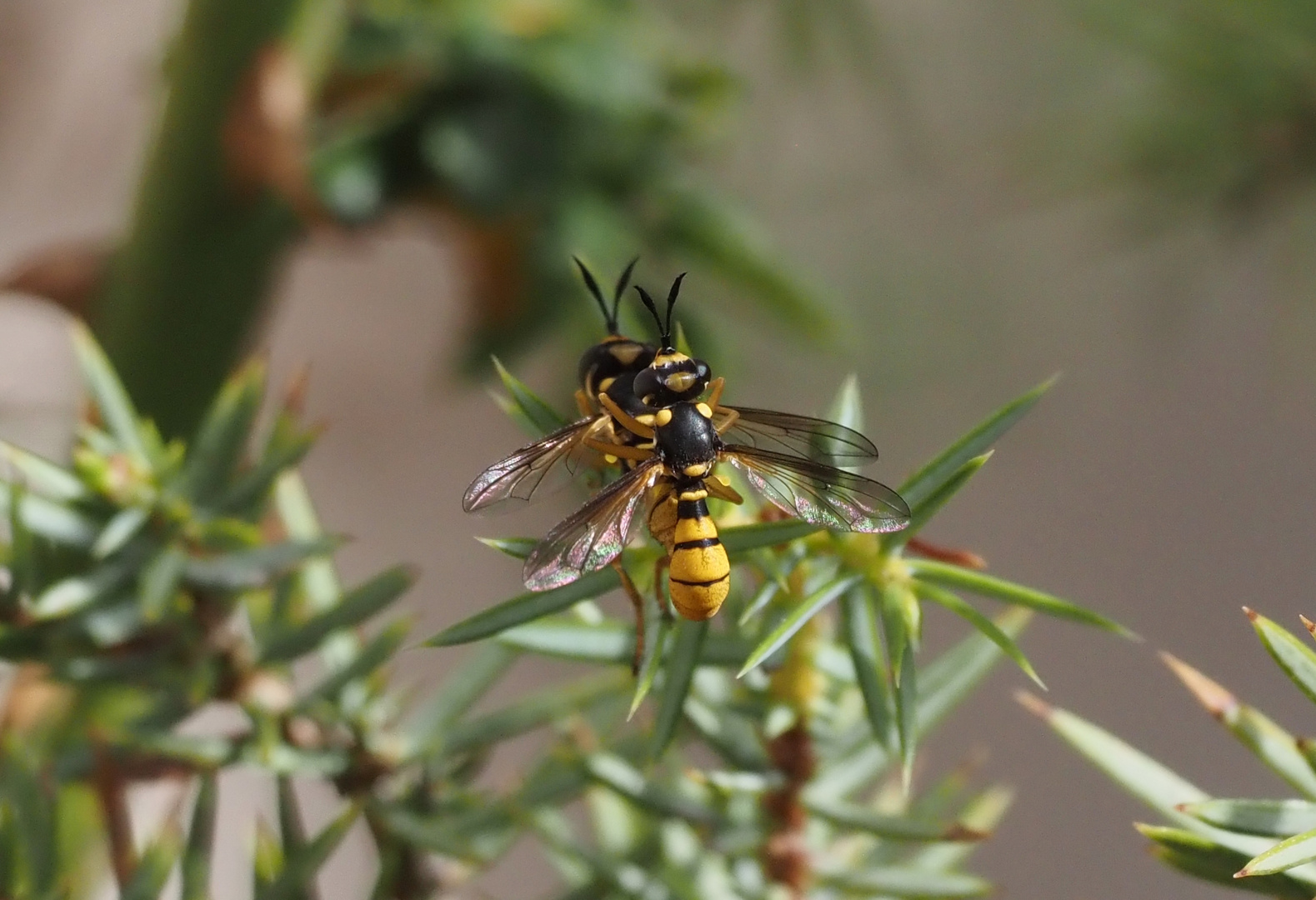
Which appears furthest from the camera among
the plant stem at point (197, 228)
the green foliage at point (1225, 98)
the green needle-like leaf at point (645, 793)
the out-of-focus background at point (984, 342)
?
the out-of-focus background at point (984, 342)

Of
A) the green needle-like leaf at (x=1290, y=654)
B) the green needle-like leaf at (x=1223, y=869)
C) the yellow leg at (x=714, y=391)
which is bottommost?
the green needle-like leaf at (x=1223, y=869)

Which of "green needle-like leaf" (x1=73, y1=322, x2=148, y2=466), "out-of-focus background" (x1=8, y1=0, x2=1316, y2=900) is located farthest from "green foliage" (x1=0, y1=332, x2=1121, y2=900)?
"out-of-focus background" (x1=8, y1=0, x2=1316, y2=900)

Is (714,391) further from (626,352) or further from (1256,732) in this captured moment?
(1256,732)

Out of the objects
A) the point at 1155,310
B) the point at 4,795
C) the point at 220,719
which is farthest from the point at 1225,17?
the point at 220,719

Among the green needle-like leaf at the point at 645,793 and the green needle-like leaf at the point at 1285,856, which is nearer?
the green needle-like leaf at the point at 1285,856

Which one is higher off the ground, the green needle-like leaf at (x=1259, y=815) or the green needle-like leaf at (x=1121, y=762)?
the green needle-like leaf at (x=1121, y=762)

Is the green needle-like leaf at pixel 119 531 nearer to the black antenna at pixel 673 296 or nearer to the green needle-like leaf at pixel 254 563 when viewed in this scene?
the green needle-like leaf at pixel 254 563

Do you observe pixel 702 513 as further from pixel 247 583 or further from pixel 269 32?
pixel 269 32

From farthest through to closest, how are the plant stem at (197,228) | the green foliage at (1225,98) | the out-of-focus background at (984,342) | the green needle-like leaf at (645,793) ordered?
the out-of-focus background at (984,342) → the green foliage at (1225,98) → the plant stem at (197,228) → the green needle-like leaf at (645,793)

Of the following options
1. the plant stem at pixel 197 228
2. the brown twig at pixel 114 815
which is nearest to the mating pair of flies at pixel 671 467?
the brown twig at pixel 114 815
